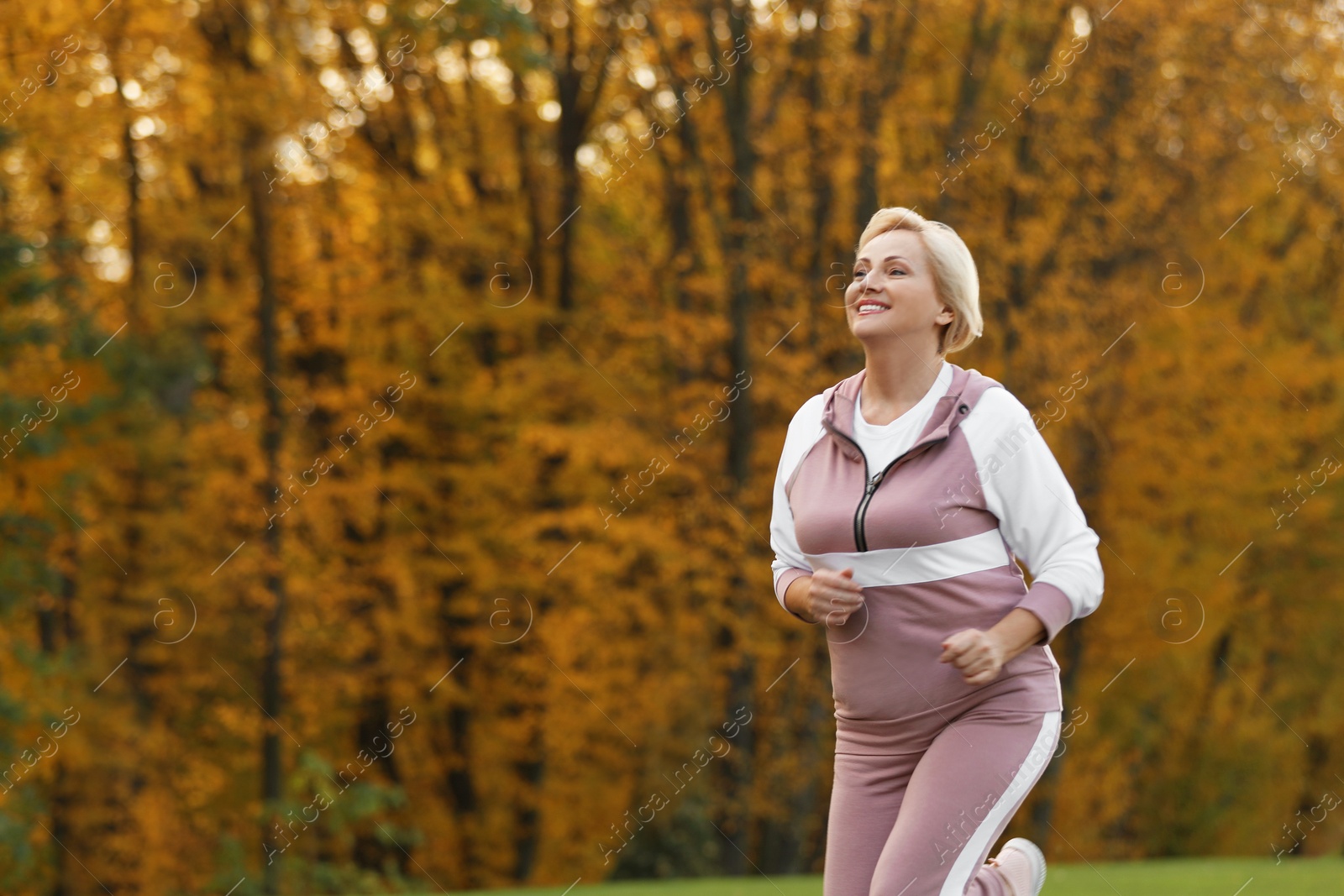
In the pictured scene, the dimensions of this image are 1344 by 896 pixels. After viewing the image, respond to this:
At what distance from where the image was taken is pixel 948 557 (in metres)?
3.08

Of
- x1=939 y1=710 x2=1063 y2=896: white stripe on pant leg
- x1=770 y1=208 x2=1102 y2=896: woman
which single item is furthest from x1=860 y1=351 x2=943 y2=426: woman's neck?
x1=939 y1=710 x2=1063 y2=896: white stripe on pant leg

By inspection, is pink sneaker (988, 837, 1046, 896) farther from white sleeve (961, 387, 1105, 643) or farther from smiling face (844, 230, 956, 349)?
smiling face (844, 230, 956, 349)

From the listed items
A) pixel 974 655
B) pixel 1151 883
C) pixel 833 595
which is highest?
pixel 833 595

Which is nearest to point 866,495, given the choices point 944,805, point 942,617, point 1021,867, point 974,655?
point 942,617

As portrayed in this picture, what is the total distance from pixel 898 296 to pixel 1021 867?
4.13 feet

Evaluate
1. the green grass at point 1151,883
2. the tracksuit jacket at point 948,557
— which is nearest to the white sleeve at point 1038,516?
the tracksuit jacket at point 948,557

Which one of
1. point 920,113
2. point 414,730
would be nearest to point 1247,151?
point 920,113

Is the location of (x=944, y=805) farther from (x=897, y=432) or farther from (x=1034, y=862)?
(x=897, y=432)

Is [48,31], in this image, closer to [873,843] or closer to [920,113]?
[920,113]

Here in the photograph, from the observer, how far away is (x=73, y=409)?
13.6 meters

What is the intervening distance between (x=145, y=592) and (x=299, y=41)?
650 cm

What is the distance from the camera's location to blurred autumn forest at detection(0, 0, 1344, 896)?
15.0m

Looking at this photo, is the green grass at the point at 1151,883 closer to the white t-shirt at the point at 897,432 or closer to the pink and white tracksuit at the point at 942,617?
the pink and white tracksuit at the point at 942,617

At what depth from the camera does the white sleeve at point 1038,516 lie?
3027mm
